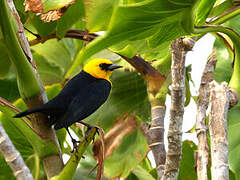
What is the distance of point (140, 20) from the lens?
2.48ft

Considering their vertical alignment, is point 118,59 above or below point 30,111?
below

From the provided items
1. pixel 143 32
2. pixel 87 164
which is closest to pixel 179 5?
pixel 143 32

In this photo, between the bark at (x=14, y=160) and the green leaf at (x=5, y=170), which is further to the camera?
the green leaf at (x=5, y=170)

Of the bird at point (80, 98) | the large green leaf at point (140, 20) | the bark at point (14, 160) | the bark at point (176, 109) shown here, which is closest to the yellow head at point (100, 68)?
the bird at point (80, 98)

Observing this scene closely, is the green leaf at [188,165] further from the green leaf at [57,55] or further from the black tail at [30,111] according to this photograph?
the black tail at [30,111]

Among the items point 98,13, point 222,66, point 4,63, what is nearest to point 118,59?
point 222,66

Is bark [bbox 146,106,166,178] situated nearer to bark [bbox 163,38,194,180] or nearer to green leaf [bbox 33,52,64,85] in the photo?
bark [bbox 163,38,194,180]

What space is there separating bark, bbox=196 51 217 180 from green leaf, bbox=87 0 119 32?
0.49m

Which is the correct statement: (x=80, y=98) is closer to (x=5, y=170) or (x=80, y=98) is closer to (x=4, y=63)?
(x=4, y=63)

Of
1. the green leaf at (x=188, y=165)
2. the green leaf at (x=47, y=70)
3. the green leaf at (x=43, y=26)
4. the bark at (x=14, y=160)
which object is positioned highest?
the green leaf at (x=43, y=26)

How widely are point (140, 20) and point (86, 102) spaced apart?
548 mm

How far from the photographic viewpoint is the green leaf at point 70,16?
1.21m

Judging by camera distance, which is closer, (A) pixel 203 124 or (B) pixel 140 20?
(B) pixel 140 20

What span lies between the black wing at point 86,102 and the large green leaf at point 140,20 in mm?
342
